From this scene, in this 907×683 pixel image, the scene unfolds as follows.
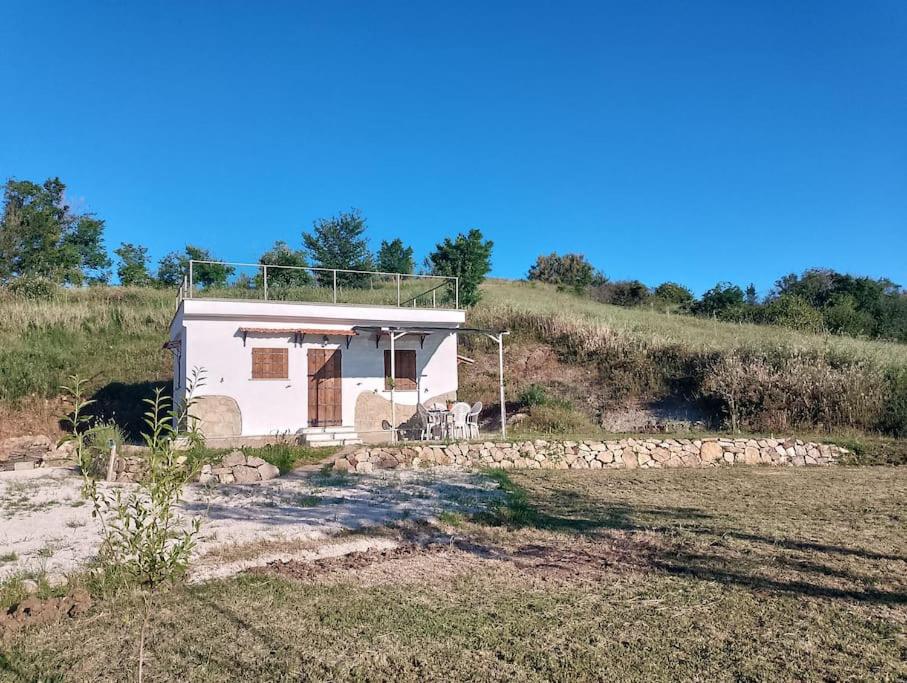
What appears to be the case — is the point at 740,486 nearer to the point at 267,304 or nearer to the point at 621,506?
the point at 621,506

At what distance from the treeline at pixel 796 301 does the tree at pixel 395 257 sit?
13843 mm

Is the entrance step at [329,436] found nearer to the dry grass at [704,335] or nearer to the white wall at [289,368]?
the white wall at [289,368]

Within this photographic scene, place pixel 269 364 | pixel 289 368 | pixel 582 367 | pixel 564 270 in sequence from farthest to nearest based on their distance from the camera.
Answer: pixel 564 270, pixel 582 367, pixel 289 368, pixel 269 364

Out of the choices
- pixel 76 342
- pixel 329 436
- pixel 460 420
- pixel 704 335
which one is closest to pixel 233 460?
pixel 329 436

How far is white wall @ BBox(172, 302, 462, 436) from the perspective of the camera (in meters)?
13.6

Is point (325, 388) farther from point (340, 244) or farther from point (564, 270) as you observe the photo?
point (564, 270)

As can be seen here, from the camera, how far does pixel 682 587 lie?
5.19m

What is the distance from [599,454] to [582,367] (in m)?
8.53

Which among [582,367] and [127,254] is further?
[127,254]

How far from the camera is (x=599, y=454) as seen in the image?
1328cm

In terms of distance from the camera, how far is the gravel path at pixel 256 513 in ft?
20.0

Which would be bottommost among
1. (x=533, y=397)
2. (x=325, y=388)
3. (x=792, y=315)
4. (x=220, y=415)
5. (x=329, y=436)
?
(x=329, y=436)

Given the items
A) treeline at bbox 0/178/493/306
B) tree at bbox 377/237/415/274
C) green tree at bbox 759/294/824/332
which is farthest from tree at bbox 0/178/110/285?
green tree at bbox 759/294/824/332

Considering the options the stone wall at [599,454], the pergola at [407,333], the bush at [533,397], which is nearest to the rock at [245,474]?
the stone wall at [599,454]
